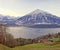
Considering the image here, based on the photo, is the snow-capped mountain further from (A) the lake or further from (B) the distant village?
(B) the distant village

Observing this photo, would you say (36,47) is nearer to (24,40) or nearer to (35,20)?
(24,40)

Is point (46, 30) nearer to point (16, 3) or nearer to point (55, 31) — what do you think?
point (55, 31)

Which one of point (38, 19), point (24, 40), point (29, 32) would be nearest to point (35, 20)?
point (38, 19)

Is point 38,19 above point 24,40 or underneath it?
above

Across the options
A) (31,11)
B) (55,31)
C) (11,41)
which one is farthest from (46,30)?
(11,41)

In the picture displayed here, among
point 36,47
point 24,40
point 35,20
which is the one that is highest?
point 35,20

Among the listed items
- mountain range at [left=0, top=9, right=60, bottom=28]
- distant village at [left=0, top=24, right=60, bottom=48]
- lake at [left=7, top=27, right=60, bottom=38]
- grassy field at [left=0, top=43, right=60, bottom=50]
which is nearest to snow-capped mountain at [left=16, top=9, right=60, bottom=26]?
mountain range at [left=0, top=9, right=60, bottom=28]

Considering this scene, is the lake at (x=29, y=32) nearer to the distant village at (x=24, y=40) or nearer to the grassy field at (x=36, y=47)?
the distant village at (x=24, y=40)
